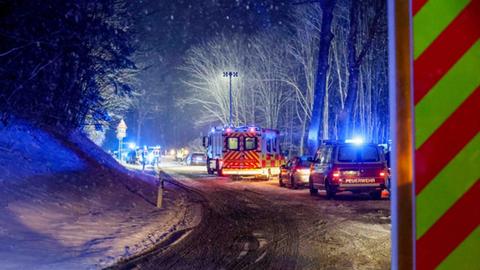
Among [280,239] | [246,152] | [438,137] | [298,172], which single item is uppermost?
[246,152]

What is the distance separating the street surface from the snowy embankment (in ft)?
2.46

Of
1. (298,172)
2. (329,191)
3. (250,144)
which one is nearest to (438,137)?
(329,191)

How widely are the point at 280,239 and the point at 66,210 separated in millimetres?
5292

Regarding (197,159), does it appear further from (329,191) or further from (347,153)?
(347,153)

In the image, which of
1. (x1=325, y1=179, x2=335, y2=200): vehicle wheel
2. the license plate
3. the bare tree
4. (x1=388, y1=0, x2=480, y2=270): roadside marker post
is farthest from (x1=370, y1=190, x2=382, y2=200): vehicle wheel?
(x1=388, y1=0, x2=480, y2=270): roadside marker post

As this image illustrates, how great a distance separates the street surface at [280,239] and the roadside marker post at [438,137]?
6783 mm

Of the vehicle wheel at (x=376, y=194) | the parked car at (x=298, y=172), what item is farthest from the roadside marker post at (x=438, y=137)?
the parked car at (x=298, y=172)

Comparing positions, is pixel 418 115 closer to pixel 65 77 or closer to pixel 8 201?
pixel 8 201

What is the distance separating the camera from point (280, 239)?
11867 mm

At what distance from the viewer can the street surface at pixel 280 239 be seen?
30.4ft

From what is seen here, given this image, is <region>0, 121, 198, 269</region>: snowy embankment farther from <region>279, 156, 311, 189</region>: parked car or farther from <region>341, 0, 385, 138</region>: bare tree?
<region>341, 0, 385, 138</region>: bare tree

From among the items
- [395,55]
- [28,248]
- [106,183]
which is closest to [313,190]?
[106,183]

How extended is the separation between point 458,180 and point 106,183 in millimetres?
17764

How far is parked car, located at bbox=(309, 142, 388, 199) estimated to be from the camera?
69.2 feet
